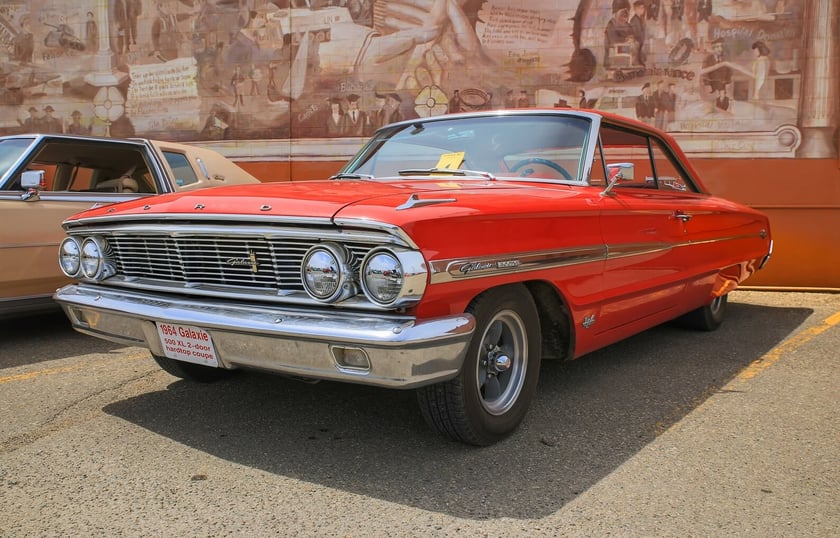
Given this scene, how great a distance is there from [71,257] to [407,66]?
6742mm

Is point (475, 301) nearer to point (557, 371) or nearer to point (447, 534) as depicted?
point (447, 534)

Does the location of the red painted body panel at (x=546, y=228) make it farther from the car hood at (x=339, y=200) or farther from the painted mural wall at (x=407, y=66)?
the painted mural wall at (x=407, y=66)

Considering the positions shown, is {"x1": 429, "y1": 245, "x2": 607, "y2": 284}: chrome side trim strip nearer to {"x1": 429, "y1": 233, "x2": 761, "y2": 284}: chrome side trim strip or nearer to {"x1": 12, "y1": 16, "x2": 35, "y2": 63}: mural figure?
{"x1": 429, "y1": 233, "x2": 761, "y2": 284}: chrome side trim strip

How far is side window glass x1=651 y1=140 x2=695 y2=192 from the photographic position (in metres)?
4.86

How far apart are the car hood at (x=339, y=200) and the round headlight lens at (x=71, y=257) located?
11 cm

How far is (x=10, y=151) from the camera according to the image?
547 cm

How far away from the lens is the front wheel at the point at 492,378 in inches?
106

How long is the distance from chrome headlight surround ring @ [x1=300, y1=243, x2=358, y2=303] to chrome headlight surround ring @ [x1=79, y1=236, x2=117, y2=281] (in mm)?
1307

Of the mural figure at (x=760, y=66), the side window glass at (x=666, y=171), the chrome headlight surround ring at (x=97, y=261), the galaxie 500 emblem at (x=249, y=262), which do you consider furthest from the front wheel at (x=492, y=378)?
the mural figure at (x=760, y=66)

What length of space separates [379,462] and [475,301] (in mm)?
751

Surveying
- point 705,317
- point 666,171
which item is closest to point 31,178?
point 666,171

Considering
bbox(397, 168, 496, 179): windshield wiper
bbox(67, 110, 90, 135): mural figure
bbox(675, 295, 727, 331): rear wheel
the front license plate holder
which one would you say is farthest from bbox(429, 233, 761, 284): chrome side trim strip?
bbox(67, 110, 90, 135): mural figure

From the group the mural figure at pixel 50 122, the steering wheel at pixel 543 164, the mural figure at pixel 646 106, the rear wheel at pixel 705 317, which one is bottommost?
the rear wheel at pixel 705 317

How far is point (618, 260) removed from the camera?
11.7 ft
